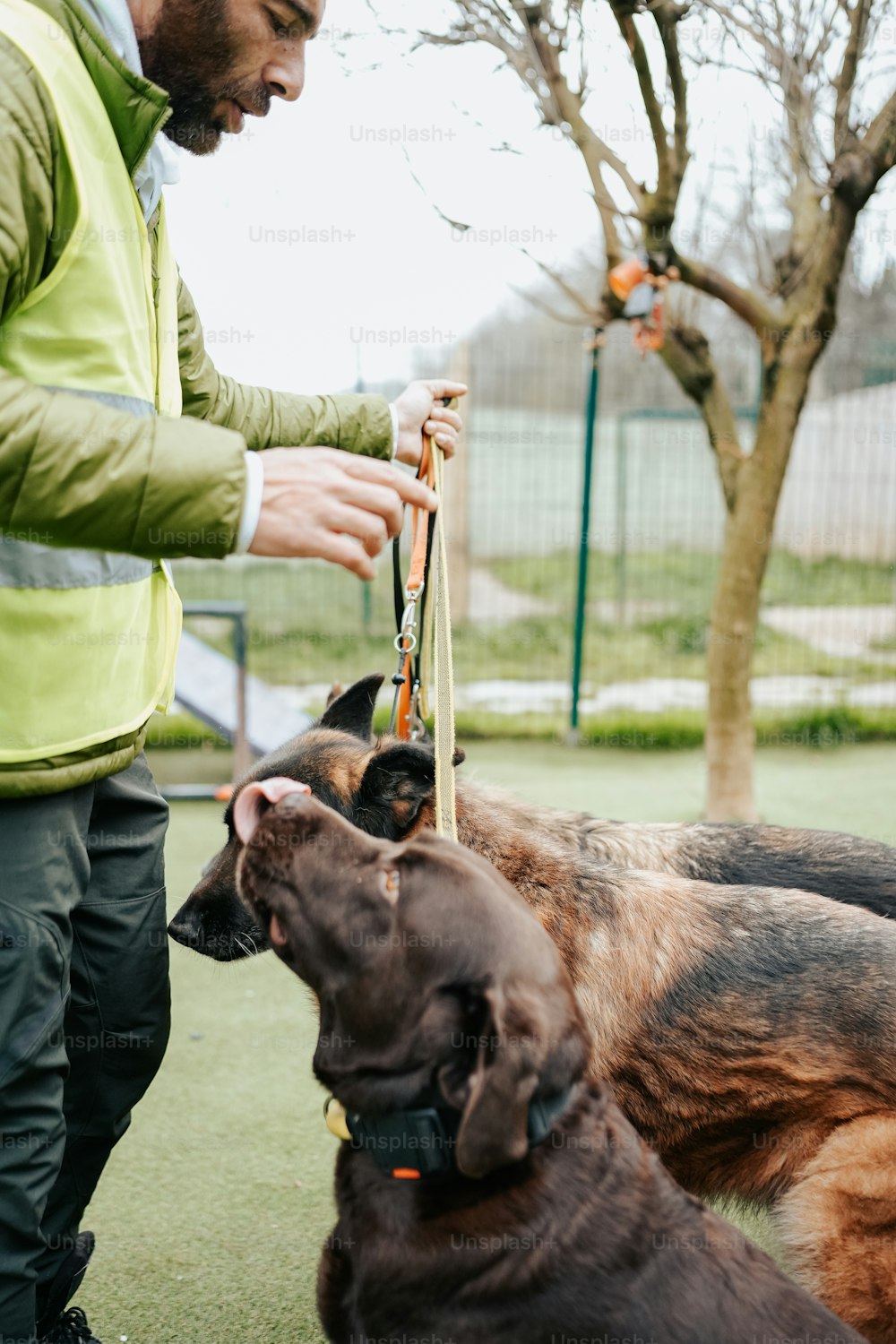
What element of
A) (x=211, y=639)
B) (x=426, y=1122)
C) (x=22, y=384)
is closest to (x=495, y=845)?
(x=426, y=1122)

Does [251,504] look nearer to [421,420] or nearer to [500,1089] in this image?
[500,1089]

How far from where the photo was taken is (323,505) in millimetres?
1933

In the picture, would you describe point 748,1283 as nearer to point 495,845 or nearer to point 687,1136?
point 687,1136

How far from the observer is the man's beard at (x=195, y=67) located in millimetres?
2252

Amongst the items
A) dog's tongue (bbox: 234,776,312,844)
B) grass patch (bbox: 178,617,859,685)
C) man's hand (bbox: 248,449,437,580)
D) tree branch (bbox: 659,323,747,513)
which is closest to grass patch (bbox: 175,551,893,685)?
grass patch (bbox: 178,617,859,685)

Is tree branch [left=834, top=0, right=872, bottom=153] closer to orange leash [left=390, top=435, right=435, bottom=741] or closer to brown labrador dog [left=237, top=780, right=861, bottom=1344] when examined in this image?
orange leash [left=390, top=435, right=435, bottom=741]

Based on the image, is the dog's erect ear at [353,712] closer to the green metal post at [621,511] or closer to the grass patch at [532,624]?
the grass patch at [532,624]

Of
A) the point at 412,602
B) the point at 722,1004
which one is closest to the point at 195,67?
the point at 412,602

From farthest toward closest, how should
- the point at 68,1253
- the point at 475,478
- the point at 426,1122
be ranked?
1. the point at 475,478
2. the point at 68,1253
3. the point at 426,1122

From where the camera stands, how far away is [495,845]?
10.1 ft

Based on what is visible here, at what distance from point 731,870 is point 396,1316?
187 centimetres

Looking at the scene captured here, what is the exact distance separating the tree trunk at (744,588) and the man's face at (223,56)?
4.49 metres

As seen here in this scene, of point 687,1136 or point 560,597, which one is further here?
point 560,597

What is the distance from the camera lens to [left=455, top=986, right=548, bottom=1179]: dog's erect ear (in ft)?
6.17
